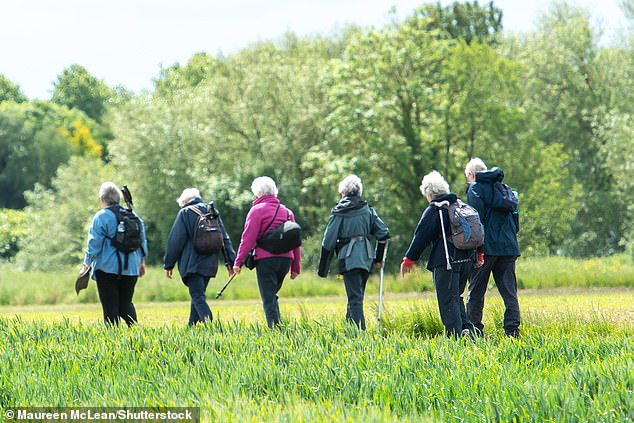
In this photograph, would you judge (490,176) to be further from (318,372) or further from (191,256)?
(318,372)

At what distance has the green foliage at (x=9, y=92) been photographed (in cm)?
9333

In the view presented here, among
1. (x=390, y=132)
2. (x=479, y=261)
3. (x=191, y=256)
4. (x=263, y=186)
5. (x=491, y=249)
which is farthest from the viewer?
(x=390, y=132)

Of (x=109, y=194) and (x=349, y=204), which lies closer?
(x=349, y=204)

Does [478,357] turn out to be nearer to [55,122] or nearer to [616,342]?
[616,342]

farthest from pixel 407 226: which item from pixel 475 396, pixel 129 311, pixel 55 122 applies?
pixel 55 122

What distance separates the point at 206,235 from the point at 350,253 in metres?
1.82

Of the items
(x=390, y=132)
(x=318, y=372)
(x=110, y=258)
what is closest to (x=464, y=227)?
(x=318, y=372)

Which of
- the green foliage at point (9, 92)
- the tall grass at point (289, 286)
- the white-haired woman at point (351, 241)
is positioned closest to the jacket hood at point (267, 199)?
the white-haired woman at point (351, 241)

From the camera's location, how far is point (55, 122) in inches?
3105

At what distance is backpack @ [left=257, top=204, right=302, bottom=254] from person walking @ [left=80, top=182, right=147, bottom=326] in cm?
160

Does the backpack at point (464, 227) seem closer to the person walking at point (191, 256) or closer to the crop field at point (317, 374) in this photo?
the crop field at point (317, 374)

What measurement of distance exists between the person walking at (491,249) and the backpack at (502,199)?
4cm

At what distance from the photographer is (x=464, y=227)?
9250mm

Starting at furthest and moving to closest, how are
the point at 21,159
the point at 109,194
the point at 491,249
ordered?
the point at 21,159 < the point at 109,194 < the point at 491,249
